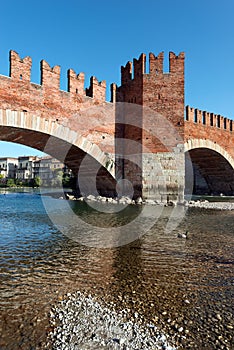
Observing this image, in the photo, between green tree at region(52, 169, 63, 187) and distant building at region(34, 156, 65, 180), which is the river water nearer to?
green tree at region(52, 169, 63, 187)

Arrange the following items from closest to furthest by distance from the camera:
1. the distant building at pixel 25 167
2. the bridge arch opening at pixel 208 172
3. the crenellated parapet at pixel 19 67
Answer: the crenellated parapet at pixel 19 67, the bridge arch opening at pixel 208 172, the distant building at pixel 25 167

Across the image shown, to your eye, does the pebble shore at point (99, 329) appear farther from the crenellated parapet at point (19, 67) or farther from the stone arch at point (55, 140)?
the crenellated parapet at point (19, 67)

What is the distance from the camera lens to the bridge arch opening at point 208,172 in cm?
2312

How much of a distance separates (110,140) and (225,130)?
41.1ft

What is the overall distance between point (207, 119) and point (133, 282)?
19.7m

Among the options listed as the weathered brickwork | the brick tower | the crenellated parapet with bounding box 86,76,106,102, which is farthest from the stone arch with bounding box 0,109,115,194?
the weathered brickwork

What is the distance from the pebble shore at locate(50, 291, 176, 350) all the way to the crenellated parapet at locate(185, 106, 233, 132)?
1824 cm

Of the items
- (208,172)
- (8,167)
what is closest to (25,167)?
(8,167)

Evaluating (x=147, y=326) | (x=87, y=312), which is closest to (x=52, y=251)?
(x=87, y=312)

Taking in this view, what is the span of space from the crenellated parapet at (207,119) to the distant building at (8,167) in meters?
67.4

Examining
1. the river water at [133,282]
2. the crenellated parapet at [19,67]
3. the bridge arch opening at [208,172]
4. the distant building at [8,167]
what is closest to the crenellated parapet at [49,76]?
the crenellated parapet at [19,67]

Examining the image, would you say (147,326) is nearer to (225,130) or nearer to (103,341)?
(103,341)

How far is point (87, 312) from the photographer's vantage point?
266 centimetres

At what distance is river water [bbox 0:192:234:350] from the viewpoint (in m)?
2.34
